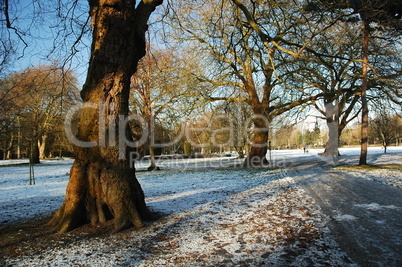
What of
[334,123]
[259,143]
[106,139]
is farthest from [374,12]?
[334,123]

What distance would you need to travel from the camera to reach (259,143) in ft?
59.0

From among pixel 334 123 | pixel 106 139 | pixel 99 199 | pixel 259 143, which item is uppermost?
pixel 334 123

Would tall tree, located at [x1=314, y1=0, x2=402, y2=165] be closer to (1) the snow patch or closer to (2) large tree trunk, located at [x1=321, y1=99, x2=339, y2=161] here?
(1) the snow patch

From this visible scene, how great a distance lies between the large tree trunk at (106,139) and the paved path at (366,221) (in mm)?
3309

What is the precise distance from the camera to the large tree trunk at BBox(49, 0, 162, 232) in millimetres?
4586

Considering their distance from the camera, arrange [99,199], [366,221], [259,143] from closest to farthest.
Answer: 1. [366,221]
2. [99,199]
3. [259,143]

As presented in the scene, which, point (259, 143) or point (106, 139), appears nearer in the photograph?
point (106, 139)

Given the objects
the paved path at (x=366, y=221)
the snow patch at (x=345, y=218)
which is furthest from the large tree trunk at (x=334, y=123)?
the snow patch at (x=345, y=218)

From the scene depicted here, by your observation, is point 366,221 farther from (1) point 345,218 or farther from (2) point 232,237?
(2) point 232,237

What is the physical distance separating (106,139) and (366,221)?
188 inches

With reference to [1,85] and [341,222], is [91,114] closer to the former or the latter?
[341,222]

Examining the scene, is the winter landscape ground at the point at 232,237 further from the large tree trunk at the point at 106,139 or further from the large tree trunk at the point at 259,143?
the large tree trunk at the point at 259,143

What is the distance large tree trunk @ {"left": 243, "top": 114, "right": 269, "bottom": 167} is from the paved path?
9.97 meters

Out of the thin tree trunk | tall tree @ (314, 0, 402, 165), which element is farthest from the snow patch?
the thin tree trunk
